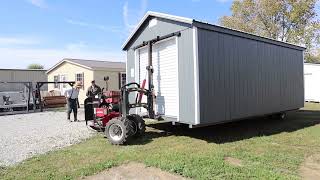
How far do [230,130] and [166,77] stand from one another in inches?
109

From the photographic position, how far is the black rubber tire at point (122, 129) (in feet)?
27.0

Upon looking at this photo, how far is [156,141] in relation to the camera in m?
8.70

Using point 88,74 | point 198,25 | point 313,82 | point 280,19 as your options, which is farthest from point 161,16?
point 280,19

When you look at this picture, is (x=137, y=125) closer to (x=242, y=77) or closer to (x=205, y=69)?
(x=205, y=69)

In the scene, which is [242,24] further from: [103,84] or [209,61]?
[209,61]

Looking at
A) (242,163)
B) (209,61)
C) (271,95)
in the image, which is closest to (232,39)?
(209,61)

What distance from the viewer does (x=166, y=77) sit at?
31.9 feet

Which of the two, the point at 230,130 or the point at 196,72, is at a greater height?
the point at 196,72

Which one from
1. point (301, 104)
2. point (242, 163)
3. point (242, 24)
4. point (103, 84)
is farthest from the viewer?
point (242, 24)

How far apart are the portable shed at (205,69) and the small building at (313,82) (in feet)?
43.0

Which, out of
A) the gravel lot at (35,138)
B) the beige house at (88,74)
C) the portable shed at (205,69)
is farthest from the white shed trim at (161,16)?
the beige house at (88,74)

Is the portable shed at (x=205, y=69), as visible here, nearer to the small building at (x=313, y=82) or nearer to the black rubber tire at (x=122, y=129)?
the black rubber tire at (x=122, y=129)

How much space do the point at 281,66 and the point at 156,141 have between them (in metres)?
6.22

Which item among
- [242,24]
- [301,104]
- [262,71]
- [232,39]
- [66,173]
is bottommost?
[66,173]
